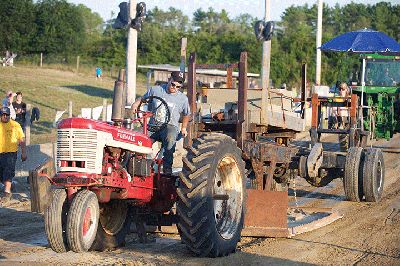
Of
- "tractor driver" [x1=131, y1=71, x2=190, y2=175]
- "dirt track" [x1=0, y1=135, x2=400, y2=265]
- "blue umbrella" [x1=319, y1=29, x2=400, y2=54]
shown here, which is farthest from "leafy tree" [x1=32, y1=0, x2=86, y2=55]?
"tractor driver" [x1=131, y1=71, x2=190, y2=175]

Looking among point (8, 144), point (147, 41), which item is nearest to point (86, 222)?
point (8, 144)

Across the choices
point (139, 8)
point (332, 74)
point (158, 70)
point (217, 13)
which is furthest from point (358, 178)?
point (217, 13)

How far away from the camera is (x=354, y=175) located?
14555 mm

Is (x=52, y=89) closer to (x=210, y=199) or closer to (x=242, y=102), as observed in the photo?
(x=242, y=102)

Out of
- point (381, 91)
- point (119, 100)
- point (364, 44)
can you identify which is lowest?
point (119, 100)

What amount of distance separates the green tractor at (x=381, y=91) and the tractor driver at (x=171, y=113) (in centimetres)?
1243

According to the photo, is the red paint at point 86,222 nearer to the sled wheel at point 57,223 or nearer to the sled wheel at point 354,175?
the sled wheel at point 57,223

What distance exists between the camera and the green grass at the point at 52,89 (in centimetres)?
3925

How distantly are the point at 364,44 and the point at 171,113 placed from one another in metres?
12.2

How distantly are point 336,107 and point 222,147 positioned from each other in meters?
10.1

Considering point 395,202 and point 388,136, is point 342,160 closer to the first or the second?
point 395,202

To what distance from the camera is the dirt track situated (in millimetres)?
9383

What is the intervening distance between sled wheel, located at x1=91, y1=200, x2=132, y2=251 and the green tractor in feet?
43.8

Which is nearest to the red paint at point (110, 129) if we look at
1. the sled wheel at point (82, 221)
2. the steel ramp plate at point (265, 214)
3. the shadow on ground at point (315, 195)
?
the sled wheel at point (82, 221)
